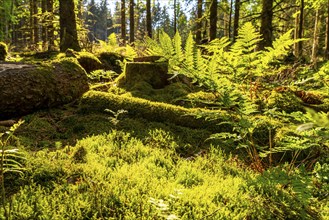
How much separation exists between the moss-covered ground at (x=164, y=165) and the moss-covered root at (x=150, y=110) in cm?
2

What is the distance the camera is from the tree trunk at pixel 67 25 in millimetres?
10180

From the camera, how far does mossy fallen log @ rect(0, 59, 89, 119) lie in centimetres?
491

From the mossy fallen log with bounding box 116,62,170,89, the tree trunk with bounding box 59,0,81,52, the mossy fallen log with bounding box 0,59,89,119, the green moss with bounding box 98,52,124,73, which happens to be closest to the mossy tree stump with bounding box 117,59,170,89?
the mossy fallen log with bounding box 116,62,170,89

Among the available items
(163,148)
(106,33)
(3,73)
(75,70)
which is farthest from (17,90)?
(106,33)

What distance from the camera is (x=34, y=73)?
5344 millimetres

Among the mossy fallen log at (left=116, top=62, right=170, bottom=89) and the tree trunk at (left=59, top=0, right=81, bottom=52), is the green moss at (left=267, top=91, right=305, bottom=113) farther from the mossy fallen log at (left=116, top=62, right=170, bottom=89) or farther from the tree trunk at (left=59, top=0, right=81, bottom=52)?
the tree trunk at (left=59, top=0, right=81, bottom=52)

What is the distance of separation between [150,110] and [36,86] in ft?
7.29

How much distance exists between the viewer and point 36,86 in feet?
17.3

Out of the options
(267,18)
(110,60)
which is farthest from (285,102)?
(110,60)

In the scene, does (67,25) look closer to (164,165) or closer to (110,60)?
(110,60)

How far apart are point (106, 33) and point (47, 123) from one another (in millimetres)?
119758

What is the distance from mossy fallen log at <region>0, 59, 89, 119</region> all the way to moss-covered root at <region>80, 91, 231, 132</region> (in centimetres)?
69

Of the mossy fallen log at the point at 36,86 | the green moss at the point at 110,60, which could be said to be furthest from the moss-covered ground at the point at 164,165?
the green moss at the point at 110,60

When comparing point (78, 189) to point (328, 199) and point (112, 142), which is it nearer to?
point (112, 142)
